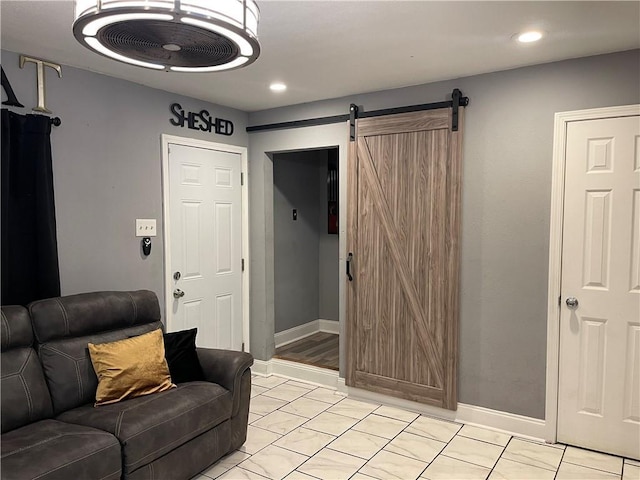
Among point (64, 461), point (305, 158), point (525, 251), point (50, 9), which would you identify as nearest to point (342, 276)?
point (525, 251)

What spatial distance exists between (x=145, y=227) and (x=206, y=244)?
0.65 metres

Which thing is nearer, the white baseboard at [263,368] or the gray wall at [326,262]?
the white baseboard at [263,368]

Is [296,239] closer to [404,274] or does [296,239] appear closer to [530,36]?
[404,274]

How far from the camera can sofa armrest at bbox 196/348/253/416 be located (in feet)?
9.55

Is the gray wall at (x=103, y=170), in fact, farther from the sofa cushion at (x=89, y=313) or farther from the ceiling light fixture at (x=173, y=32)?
the ceiling light fixture at (x=173, y=32)

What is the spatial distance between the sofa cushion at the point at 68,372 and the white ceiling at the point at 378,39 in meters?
1.74

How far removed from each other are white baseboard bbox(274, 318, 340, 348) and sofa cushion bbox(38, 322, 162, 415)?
2.67 m

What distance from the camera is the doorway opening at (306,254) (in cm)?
516

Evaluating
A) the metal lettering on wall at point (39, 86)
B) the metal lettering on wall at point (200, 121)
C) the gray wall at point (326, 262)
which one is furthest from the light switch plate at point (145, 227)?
the gray wall at point (326, 262)

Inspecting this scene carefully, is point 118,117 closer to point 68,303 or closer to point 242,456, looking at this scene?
point 68,303

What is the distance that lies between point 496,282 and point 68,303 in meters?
2.80

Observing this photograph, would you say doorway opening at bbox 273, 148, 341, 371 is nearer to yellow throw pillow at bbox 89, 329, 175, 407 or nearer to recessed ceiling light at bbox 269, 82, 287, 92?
recessed ceiling light at bbox 269, 82, 287, 92

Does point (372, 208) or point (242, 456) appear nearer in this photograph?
point (242, 456)

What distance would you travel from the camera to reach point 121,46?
1658 millimetres
